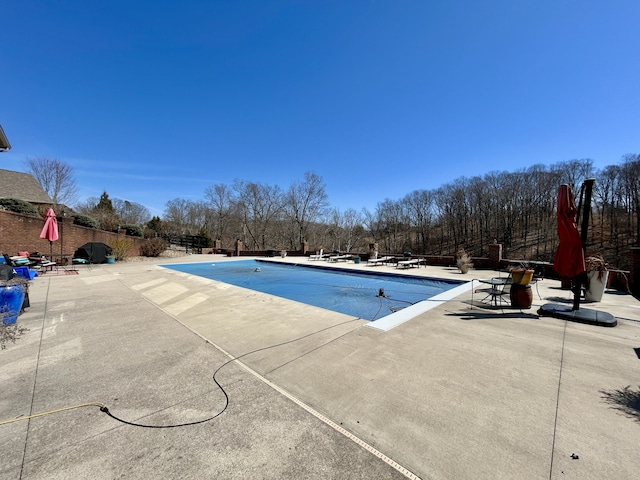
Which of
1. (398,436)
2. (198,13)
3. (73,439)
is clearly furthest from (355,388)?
(198,13)

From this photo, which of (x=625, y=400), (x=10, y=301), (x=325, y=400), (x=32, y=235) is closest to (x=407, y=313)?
(x=625, y=400)

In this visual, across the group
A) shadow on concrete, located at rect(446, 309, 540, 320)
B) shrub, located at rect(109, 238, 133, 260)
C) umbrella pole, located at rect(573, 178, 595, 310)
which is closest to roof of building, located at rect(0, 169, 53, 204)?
shrub, located at rect(109, 238, 133, 260)

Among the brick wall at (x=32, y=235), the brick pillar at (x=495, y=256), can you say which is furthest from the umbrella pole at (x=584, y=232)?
the brick wall at (x=32, y=235)

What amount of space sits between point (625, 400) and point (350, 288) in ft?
24.6

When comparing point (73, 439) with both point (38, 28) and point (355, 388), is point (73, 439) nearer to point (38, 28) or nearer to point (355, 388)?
point (355, 388)

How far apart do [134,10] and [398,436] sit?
1184 centimetres

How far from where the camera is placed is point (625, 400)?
2.34m

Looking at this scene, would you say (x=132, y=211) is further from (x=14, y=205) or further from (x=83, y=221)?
(x=14, y=205)

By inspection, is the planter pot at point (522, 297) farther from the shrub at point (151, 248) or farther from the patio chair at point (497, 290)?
the shrub at point (151, 248)

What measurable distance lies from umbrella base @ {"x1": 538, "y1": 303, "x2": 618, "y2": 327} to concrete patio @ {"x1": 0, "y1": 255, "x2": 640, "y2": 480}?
0.57ft

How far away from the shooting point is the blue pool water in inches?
275

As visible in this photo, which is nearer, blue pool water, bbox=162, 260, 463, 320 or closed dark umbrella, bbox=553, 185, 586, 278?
closed dark umbrella, bbox=553, 185, 586, 278

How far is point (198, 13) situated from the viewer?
8219mm

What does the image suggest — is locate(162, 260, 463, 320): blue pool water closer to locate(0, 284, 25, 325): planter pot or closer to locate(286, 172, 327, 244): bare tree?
locate(0, 284, 25, 325): planter pot
